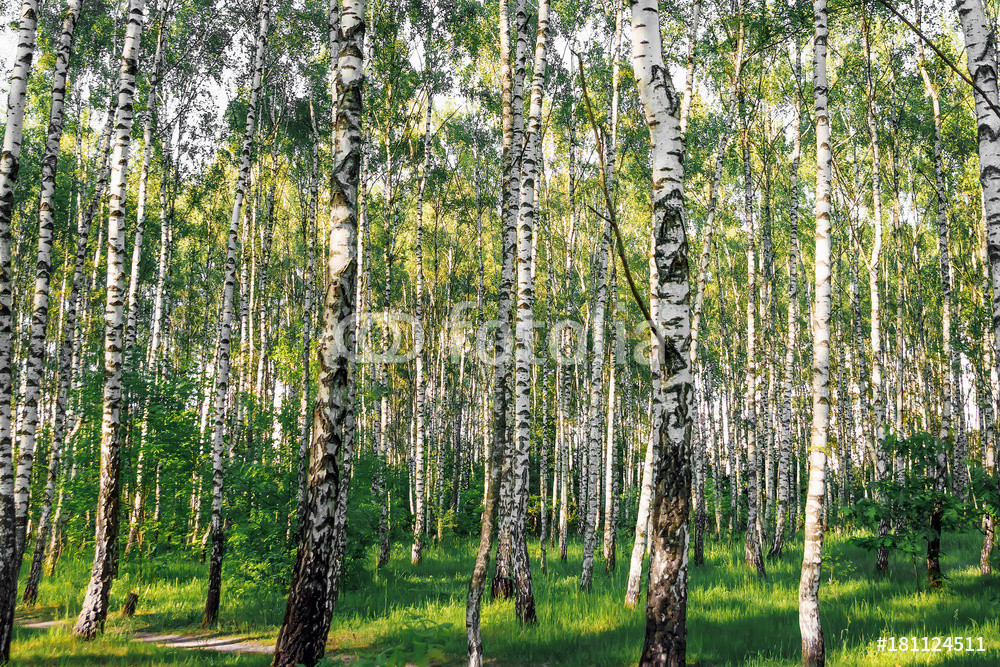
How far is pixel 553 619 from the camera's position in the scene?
7.49 metres

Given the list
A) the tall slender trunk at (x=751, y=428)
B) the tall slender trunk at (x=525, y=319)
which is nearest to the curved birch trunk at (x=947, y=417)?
the tall slender trunk at (x=751, y=428)

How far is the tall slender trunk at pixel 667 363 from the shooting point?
361 centimetres

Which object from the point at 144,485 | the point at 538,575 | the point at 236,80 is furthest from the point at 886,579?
the point at 236,80

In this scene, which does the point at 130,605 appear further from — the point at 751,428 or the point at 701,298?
the point at 751,428

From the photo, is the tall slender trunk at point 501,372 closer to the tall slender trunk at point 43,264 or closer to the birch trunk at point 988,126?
the birch trunk at point 988,126

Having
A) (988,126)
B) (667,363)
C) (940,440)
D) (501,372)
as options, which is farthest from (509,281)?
(940,440)

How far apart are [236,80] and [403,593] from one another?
1408cm

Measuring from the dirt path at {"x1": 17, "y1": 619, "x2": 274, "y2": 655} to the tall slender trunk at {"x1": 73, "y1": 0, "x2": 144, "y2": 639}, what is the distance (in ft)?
2.28

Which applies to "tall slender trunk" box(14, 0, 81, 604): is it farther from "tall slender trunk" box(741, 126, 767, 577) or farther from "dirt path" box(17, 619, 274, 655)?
"tall slender trunk" box(741, 126, 767, 577)

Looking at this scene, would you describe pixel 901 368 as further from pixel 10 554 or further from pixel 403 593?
pixel 10 554

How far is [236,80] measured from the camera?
1597 cm

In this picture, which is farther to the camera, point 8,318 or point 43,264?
point 43,264

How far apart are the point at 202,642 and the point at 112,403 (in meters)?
3.13

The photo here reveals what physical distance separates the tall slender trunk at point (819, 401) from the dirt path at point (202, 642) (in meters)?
5.61
